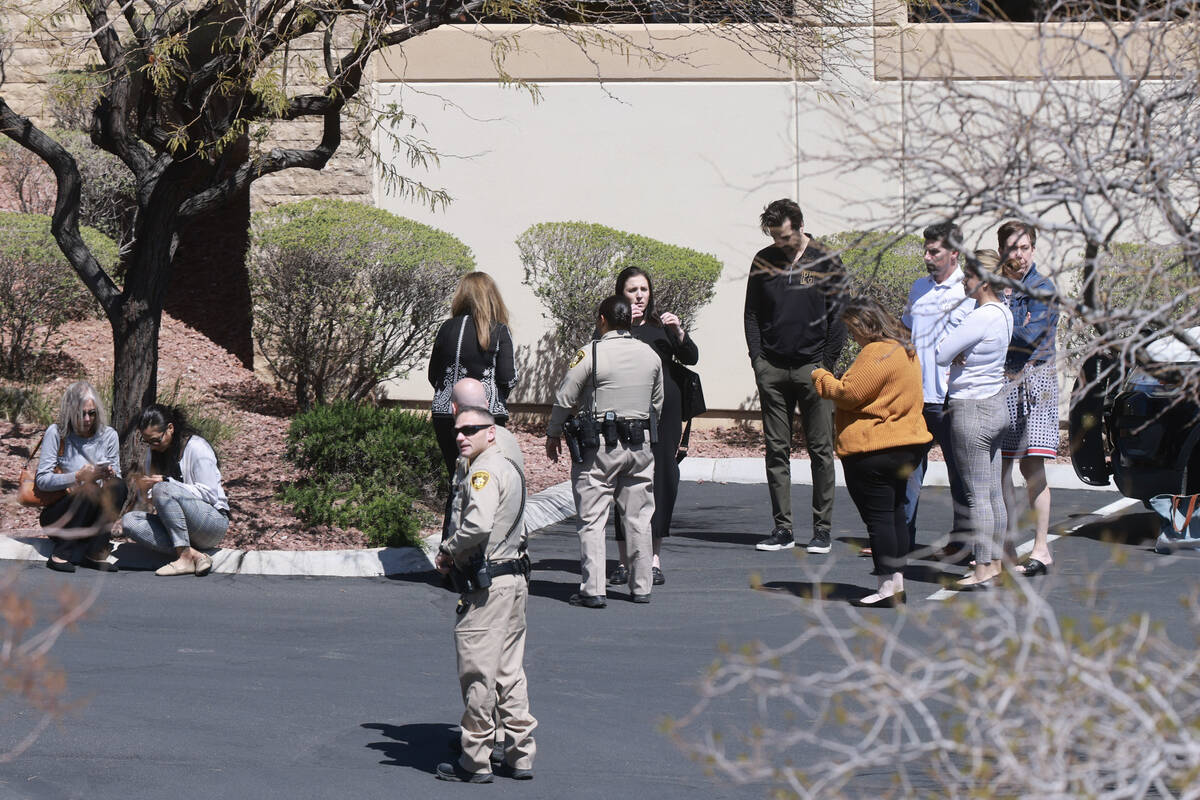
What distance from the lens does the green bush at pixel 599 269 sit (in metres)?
14.4

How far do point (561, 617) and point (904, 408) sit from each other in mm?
2225

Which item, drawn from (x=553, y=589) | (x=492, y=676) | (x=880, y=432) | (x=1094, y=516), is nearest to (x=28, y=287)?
(x=553, y=589)

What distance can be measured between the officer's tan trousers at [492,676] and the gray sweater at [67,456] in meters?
4.52

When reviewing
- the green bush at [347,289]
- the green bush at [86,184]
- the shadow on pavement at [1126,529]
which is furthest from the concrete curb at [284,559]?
the green bush at [86,184]

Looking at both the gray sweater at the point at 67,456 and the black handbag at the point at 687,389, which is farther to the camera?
the gray sweater at the point at 67,456

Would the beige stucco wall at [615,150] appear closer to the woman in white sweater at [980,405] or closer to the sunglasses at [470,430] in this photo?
the woman in white sweater at [980,405]

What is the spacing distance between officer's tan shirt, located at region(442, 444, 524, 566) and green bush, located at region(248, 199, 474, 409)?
8.23 metres

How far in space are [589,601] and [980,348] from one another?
104 inches

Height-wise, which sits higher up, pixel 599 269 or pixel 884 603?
pixel 599 269

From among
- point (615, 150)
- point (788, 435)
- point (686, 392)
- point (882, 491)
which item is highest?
point (615, 150)

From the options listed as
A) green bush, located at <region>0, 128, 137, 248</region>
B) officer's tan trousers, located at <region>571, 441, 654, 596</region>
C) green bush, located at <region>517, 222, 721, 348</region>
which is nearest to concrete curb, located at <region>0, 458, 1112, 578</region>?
officer's tan trousers, located at <region>571, 441, 654, 596</region>

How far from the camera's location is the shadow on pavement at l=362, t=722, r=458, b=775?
6.05 m

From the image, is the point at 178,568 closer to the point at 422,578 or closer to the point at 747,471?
the point at 422,578

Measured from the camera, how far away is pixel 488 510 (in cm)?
585
